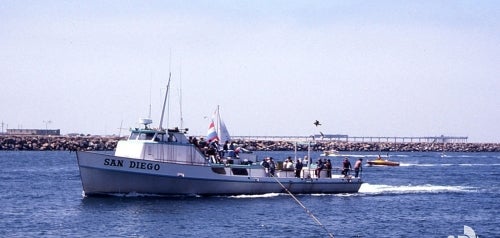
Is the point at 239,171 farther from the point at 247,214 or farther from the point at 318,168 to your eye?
the point at 247,214

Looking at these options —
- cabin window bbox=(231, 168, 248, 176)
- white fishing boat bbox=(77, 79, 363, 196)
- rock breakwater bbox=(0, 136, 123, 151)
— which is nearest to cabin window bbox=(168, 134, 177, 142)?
white fishing boat bbox=(77, 79, 363, 196)

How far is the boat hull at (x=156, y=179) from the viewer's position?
47.8 metres

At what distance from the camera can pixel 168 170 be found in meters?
48.9

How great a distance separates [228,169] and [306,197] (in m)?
5.44

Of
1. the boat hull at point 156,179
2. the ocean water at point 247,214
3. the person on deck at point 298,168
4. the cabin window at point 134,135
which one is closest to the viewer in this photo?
the ocean water at point 247,214

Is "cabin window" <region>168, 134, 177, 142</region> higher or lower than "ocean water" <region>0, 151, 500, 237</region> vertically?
higher

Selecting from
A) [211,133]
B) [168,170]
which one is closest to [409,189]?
[211,133]

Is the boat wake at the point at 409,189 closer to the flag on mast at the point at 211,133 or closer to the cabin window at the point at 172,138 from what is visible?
the flag on mast at the point at 211,133

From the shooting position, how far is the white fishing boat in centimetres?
4800

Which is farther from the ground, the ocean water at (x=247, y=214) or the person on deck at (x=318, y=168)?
the person on deck at (x=318, y=168)

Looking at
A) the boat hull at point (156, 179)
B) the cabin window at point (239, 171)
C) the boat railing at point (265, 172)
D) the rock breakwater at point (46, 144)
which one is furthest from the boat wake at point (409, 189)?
the rock breakwater at point (46, 144)

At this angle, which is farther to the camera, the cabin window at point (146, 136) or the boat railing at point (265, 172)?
the boat railing at point (265, 172)

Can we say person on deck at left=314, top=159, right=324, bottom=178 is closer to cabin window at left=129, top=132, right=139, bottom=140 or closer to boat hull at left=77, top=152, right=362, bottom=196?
boat hull at left=77, top=152, right=362, bottom=196

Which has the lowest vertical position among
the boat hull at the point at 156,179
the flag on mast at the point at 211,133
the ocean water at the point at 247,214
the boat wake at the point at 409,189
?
the ocean water at the point at 247,214
